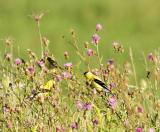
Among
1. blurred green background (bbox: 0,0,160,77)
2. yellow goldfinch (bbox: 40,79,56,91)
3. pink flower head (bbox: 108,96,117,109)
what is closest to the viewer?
pink flower head (bbox: 108,96,117,109)

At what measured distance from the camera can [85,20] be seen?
14.4m

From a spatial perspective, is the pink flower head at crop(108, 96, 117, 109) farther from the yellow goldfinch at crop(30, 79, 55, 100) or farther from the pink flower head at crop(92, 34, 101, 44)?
the pink flower head at crop(92, 34, 101, 44)

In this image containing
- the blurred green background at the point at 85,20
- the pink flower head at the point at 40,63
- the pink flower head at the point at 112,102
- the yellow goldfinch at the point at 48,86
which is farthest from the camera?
the blurred green background at the point at 85,20

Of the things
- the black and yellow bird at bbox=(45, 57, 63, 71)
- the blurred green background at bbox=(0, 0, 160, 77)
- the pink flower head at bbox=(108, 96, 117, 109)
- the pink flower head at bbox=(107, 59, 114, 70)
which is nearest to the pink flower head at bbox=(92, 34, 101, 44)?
the pink flower head at bbox=(107, 59, 114, 70)

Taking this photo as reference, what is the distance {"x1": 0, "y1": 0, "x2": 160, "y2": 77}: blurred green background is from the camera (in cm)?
1362

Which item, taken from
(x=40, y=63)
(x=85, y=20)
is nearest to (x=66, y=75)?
(x=40, y=63)

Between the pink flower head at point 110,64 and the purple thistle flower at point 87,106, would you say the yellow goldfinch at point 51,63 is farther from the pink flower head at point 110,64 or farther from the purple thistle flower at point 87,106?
the purple thistle flower at point 87,106

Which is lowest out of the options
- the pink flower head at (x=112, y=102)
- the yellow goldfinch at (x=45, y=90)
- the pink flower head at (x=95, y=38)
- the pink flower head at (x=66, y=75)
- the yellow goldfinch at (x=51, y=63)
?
the pink flower head at (x=112, y=102)

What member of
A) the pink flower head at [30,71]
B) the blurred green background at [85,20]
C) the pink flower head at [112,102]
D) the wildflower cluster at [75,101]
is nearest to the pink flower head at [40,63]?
the wildflower cluster at [75,101]

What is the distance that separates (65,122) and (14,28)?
1066cm

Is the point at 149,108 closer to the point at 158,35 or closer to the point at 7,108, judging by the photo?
the point at 7,108

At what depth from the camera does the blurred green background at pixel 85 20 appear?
13617mm

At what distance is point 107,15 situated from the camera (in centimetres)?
1459

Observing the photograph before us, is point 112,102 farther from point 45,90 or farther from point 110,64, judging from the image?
point 110,64
